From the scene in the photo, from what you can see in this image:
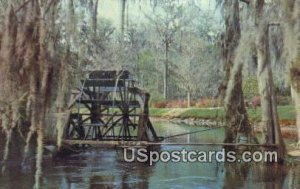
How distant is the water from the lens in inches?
401

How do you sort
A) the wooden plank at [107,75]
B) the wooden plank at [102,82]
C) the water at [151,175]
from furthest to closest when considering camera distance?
A: the wooden plank at [102,82], the wooden plank at [107,75], the water at [151,175]

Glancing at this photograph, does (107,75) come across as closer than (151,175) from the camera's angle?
No

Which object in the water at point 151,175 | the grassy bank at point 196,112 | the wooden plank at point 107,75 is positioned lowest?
the water at point 151,175

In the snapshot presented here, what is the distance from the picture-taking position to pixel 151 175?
11.5 meters

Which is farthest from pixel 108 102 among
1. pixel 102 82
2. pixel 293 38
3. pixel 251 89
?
pixel 293 38

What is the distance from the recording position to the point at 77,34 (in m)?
3.78

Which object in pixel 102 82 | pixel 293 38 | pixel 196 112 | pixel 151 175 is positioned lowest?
pixel 151 175

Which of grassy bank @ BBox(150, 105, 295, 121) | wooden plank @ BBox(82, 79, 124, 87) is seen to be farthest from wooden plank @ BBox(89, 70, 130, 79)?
grassy bank @ BBox(150, 105, 295, 121)

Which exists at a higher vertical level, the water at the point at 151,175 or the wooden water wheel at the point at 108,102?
the wooden water wheel at the point at 108,102

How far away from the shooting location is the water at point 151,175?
10195mm

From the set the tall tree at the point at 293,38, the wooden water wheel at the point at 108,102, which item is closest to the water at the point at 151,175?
the wooden water wheel at the point at 108,102

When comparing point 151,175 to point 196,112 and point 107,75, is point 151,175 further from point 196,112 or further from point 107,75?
point 196,112

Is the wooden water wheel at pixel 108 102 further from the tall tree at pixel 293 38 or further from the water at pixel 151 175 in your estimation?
the tall tree at pixel 293 38

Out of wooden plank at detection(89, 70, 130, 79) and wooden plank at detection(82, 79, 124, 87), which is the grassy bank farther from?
wooden plank at detection(89, 70, 130, 79)
